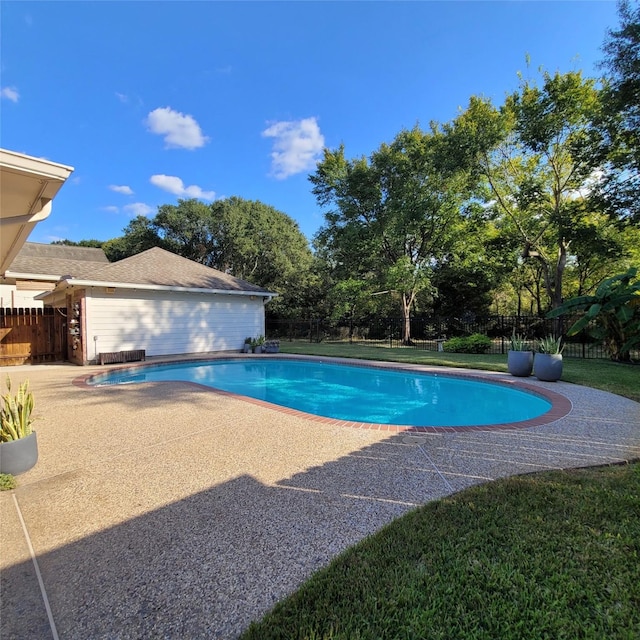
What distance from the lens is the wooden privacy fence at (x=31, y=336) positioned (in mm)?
13445

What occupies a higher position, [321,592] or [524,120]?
[524,120]

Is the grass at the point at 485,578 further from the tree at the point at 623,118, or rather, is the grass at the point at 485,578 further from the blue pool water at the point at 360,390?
the tree at the point at 623,118

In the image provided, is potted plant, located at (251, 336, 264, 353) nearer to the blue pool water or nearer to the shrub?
the blue pool water

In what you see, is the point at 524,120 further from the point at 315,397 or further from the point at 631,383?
the point at 315,397

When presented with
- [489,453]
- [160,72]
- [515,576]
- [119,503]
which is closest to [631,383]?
[489,453]

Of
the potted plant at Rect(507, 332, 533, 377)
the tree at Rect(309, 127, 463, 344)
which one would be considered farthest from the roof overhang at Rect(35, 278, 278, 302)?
the potted plant at Rect(507, 332, 533, 377)

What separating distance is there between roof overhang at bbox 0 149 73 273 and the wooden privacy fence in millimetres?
10746

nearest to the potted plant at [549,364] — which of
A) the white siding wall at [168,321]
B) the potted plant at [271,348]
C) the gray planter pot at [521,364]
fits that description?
the gray planter pot at [521,364]

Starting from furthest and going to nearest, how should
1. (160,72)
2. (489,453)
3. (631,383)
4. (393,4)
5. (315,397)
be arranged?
(160,72)
(393,4)
(315,397)
(631,383)
(489,453)

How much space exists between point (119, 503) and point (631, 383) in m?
10.5

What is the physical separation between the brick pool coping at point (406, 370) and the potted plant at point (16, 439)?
3657mm

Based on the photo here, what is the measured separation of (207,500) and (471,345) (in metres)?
14.7

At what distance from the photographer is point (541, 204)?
1794 centimetres

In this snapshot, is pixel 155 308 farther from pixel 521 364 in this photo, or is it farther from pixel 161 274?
pixel 521 364
